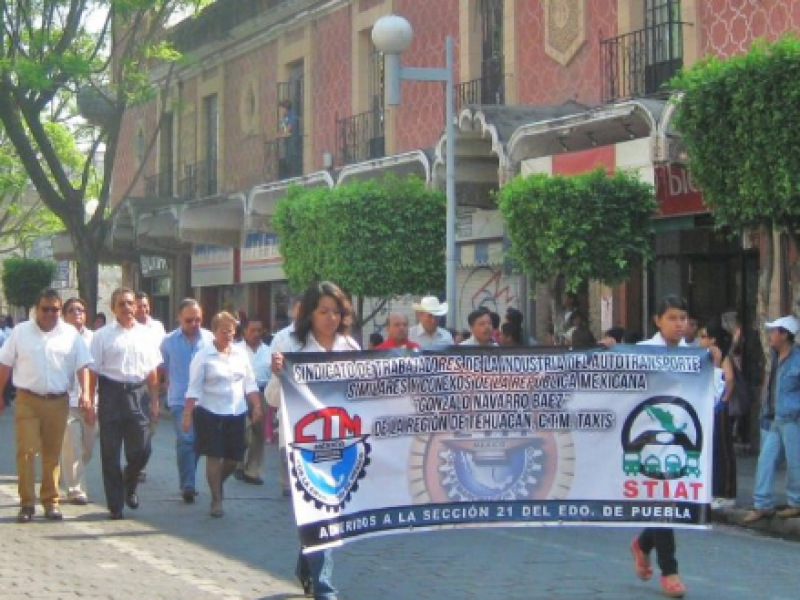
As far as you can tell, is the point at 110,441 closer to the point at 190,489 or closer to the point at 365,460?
the point at 190,489

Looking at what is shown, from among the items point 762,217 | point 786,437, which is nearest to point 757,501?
point 786,437

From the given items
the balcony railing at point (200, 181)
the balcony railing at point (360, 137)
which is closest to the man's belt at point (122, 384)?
the balcony railing at point (360, 137)

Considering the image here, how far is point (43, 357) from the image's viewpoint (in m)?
12.3

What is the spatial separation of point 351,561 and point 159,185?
88.7 ft

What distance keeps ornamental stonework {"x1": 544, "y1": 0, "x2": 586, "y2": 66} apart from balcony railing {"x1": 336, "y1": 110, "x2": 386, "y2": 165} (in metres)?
5.66

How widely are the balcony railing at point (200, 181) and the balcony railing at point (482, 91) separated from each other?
37.6 ft

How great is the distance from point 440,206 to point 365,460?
13255mm

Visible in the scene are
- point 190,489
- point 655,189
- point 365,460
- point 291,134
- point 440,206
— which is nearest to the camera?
point 365,460

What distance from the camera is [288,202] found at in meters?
22.6

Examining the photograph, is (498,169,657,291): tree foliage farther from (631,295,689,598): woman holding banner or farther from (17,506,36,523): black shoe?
(631,295,689,598): woman holding banner

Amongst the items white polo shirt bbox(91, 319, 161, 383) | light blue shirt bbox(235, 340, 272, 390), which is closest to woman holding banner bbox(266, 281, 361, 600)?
white polo shirt bbox(91, 319, 161, 383)

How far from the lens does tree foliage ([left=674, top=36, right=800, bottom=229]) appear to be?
13.2 metres

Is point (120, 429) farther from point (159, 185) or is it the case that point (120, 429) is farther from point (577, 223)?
point (159, 185)

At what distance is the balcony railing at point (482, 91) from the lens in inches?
895
